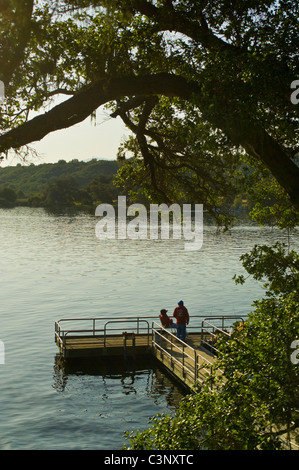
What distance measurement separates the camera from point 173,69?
13789 millimetres

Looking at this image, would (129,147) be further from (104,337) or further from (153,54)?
(104,337)

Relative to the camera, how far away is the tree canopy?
1016cm

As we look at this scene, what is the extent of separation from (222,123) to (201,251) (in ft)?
247

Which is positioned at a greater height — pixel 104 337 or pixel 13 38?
pixel 13 38

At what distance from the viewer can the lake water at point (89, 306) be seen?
78.2ft

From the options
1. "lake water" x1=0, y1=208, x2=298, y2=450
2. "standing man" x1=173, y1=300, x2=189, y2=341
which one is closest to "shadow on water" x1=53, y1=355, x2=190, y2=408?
"lake water" x1=0, y1=208, x2=298, y2=450

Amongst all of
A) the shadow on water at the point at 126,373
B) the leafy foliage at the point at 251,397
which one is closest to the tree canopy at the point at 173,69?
the leafy foliage at the point at 251,397

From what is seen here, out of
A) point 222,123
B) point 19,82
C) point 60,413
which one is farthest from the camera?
point 60,413

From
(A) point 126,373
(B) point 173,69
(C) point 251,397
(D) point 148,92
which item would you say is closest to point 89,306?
(A) point 126,373

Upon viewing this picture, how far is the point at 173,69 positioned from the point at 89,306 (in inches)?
1404

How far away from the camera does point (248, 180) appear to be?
16.4 metres

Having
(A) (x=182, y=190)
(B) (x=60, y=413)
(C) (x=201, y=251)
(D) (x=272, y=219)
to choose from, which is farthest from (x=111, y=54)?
(C) (x=201, y=251)

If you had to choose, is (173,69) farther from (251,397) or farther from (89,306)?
(89,306)

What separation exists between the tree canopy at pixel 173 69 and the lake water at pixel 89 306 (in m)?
13.7
